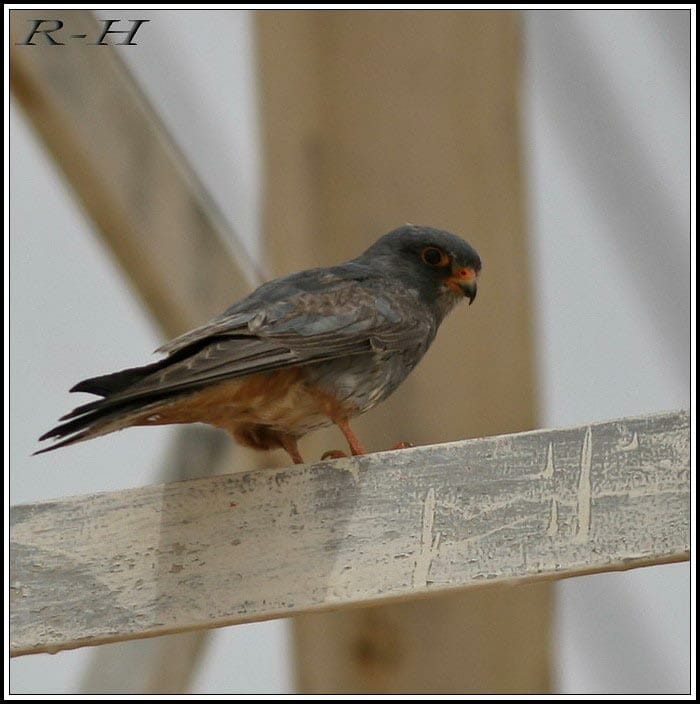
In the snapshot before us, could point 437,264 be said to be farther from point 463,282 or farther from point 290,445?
point 290,445

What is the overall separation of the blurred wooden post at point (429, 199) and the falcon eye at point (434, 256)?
110 centimetres

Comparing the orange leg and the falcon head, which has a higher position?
the falcon head

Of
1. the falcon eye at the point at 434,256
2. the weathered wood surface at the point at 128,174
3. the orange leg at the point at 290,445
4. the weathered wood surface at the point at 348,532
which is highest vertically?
the weathered wood surface at the point at 128,174

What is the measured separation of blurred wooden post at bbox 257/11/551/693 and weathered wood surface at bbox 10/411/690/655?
80.7 inches

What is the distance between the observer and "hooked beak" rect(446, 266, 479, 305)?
3.44 meters

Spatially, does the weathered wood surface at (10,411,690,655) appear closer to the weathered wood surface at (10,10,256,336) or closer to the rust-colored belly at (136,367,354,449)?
the rust-colored belly at (136,367,354,449)

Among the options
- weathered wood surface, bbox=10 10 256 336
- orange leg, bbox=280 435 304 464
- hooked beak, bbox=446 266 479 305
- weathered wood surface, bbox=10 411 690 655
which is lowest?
weathered wood surface, bbox=10 411 690 655

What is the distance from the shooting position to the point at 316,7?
467cm

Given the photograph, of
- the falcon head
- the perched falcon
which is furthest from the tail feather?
the falcon head

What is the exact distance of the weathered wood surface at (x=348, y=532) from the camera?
2.52m

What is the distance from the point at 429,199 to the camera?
185 inches

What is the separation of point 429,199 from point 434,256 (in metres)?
1.28

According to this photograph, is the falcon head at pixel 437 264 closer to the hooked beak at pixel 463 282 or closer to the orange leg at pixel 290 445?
the hooked beak at pixel 463 282

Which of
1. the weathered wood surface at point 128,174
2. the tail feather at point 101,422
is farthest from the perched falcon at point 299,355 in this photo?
the weathered wood surface at point 128,174
